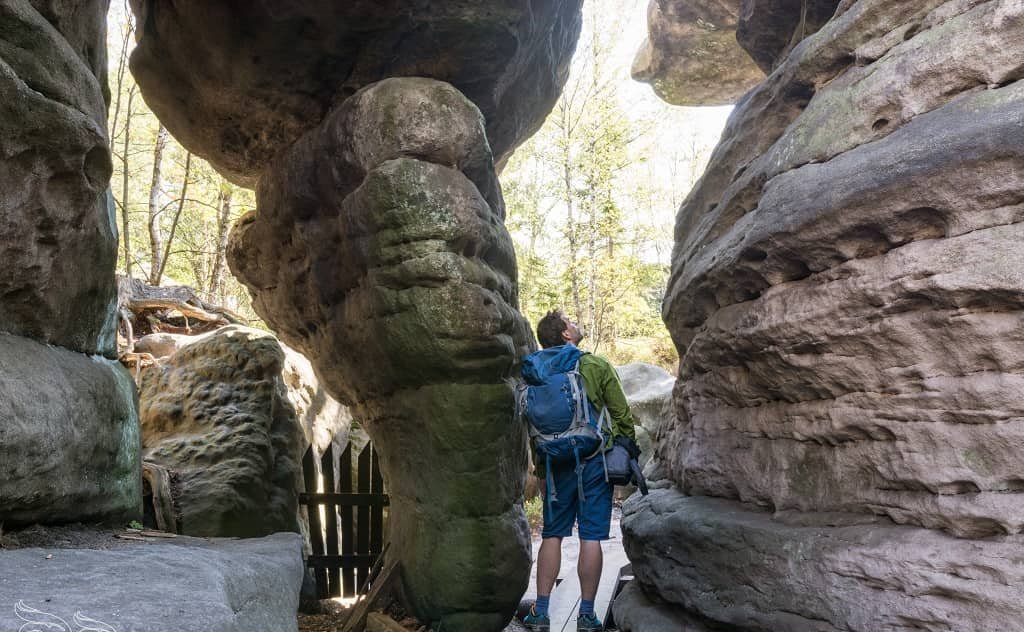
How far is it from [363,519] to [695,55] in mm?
7962

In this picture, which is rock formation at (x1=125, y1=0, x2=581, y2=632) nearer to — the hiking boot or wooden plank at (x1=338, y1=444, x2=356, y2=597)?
the hiking boot

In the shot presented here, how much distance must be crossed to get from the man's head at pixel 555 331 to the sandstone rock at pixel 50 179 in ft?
9.95

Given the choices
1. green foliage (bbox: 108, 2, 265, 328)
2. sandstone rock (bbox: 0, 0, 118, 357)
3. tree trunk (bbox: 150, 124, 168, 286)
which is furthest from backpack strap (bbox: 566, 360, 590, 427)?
tree trunk (bbox: 150, 124, 168, 286)

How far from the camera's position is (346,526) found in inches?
302

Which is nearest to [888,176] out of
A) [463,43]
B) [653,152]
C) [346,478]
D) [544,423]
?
[544,423]

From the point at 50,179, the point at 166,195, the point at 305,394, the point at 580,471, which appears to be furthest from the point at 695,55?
the point at 166,195

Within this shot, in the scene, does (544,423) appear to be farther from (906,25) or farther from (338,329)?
(906,25)

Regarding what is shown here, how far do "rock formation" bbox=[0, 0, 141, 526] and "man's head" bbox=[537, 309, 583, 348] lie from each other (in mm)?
2936

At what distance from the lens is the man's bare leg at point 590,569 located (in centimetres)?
496

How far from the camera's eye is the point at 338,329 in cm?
677

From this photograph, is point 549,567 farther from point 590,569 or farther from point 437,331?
point 437,331

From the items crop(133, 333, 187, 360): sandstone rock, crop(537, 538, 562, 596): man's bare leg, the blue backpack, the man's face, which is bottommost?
crop(537, 538, 562, 596): man's bare leg

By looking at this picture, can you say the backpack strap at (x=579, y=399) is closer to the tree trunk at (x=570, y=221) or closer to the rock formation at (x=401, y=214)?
the rock formation at (x=401, y=214)

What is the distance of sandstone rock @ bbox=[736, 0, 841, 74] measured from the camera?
6109mm
